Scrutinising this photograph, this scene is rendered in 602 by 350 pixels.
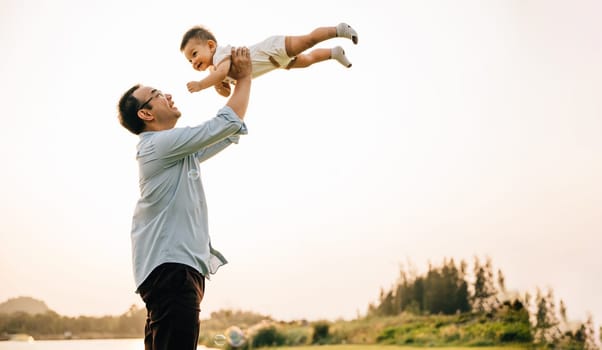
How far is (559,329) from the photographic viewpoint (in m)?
9.34

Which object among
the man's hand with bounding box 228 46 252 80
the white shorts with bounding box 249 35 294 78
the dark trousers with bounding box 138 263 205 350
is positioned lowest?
the dark trousers with bounding box 138 263 205 350

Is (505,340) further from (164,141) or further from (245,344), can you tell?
(164,141)

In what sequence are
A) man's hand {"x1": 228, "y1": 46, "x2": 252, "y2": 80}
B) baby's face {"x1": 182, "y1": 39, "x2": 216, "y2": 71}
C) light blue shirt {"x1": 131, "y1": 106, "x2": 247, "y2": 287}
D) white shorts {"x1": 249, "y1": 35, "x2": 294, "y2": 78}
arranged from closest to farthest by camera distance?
light blue shirt {"x1": 131, "y1": 106, "x2": 247, "y2": 287}, man's hand {"x1": 228, "y1": 46, "x2": 252, "y2": 80}, white shorts {"x1": 249, "y1": 35, "x2": 294, "y2": 78}, baby's face {"x1": 182, "y1": 39, "x2": 216, "y2": 71}

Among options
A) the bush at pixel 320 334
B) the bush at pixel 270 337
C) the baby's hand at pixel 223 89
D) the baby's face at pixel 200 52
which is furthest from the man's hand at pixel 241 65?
the bush at pixel 320 334

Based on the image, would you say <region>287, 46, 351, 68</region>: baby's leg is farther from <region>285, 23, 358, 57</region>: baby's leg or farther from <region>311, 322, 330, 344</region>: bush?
<region>311, 322, 330, 344</region>: bush

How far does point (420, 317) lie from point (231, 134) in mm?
8690

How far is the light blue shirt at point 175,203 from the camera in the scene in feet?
5.59

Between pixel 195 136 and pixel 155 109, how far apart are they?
10.5 inches

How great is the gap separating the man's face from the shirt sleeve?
0.17m

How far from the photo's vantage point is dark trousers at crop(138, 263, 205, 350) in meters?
1.60

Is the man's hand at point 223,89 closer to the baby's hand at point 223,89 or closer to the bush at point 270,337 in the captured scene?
the baby's hand at point 223,89

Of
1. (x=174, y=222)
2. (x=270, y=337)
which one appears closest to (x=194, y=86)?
(x=174, y=222)

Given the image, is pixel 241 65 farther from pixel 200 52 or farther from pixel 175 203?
pixel 200 52

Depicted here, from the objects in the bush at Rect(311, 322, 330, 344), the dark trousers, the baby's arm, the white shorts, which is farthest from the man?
the bush at Rect(311, 322, 330, 344)
